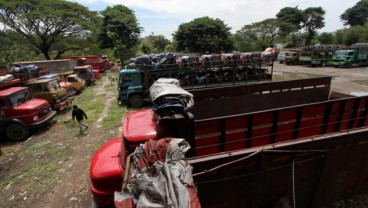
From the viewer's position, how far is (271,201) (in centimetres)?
313

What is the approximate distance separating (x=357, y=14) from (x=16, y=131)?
7340cm

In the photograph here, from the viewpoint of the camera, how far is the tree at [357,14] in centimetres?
5359

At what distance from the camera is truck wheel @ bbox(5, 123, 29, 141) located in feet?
27.0

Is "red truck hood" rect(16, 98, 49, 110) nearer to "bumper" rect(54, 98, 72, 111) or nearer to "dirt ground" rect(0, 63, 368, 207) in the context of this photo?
"dirt ground" rect(0, 63, 368, 207)

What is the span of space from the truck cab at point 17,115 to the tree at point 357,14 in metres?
69.5

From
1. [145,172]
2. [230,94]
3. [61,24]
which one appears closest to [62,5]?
[61,24]

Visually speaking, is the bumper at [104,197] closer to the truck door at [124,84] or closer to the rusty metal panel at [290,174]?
the rusty metal panel at [290,174]

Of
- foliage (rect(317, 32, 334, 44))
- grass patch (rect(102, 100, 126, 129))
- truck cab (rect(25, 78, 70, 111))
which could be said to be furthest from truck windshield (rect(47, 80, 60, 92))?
→ foliage (rect(317, 32, 334, 44))

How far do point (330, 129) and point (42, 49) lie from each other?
34.2m

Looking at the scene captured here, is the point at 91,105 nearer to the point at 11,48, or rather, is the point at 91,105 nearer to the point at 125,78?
the point at 125,78

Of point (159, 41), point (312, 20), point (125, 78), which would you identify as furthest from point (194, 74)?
point (159, 41)

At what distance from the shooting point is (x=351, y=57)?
2208 cm

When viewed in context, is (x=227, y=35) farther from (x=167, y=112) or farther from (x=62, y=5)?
(x=167, y=112)

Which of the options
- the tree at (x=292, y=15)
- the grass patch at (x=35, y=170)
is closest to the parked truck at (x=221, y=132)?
the grass patch at (x=35, y=170)
